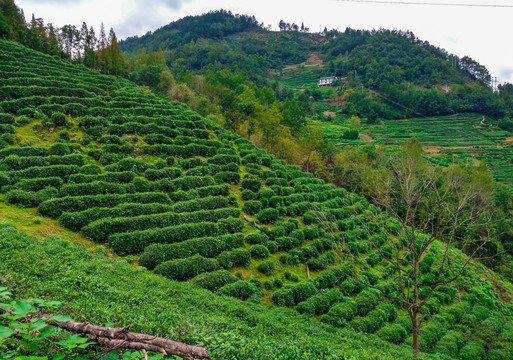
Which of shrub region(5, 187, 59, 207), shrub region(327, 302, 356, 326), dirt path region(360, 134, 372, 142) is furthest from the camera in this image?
dirt path region(360, 134, 372, 142)

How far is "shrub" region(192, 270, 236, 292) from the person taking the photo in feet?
42.3

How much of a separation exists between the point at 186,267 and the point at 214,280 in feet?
4.55

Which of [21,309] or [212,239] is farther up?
[21,309]

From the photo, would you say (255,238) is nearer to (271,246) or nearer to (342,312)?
(271,246)

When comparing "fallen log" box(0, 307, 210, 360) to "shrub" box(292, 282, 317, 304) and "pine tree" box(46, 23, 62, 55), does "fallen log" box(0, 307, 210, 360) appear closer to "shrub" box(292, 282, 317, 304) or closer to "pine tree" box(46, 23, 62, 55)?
"shrub" box(292, 282, 317, 304)

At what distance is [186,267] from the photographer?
526 inches

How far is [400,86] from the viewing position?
307 feet

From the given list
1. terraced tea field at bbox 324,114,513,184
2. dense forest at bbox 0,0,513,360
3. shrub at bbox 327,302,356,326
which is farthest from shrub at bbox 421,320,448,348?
terraced tea field at bbox 324,114,513,184

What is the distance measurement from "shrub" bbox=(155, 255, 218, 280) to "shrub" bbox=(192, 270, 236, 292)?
482 mm

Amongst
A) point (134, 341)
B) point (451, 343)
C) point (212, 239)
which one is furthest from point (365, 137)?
point (134, 341)

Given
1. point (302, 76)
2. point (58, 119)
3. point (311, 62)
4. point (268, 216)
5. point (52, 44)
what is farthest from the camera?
point (311, 62)

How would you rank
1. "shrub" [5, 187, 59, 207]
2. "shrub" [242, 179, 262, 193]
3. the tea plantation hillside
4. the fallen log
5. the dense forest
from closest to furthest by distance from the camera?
the fallen log → the dense forest → the tea plantation hillside → "shrub" [5, 187, 59, 207] → "shrub" [242, 179, 262, 193]

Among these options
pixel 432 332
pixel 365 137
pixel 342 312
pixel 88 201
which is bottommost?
pixel 432 332

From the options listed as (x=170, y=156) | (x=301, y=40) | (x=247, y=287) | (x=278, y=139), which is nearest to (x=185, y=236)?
(x=247, y=287)
